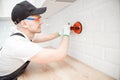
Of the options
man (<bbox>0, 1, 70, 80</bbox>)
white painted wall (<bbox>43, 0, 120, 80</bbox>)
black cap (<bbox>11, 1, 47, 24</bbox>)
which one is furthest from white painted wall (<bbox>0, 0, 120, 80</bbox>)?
black cap (<bbox>11, 1, 47, 24</bbox>)

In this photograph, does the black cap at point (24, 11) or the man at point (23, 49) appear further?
the black cap at point (24, 11)

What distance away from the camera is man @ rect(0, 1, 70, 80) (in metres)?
0.83

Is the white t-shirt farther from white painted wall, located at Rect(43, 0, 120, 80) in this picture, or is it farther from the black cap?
white painted wall, located at Rect(43, 0, 120, 80)

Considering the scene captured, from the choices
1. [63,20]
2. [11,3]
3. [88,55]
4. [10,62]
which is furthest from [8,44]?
[11,3]

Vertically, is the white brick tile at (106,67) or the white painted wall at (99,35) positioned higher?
the white painted wall at (99,35)

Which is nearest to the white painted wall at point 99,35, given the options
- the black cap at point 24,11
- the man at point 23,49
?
the man at point 23,49

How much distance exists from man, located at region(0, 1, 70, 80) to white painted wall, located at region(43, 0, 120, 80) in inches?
7.7

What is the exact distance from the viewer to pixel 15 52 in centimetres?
84

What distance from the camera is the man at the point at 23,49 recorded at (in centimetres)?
83

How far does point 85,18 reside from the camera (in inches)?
43.0

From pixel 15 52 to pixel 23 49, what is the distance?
6 centimetres

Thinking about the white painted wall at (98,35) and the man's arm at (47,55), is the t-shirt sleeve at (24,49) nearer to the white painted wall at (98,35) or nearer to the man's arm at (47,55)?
the man's arm at (47,55)

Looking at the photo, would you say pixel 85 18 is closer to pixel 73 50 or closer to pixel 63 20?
pixel 73 50

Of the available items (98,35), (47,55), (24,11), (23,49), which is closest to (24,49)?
(23,49)
